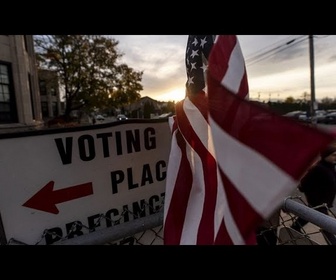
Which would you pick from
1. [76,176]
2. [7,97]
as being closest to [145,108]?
[7,97]

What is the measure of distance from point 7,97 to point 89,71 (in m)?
13.4

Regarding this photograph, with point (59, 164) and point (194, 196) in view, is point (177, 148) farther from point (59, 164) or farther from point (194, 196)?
point (59, 164)

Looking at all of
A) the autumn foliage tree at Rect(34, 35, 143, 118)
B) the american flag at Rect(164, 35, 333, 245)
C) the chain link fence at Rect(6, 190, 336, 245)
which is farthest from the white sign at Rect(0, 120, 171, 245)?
the autumn foliage tree at Rect(34, 35, 143, 118)

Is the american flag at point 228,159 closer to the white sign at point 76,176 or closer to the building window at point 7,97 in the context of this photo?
the white sign at point 76,176

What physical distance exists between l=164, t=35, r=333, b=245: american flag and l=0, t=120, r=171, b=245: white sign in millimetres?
249

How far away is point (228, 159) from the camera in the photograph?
0.76 meters

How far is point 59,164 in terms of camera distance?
1049 mm

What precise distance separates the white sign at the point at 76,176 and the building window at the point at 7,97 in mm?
13227

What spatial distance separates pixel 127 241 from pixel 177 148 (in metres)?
0.52

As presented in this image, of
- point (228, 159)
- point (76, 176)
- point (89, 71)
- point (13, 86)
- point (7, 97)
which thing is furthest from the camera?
point (89, 71)

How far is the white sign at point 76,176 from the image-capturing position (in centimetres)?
97

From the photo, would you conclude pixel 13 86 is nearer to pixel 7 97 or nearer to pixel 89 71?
pixel 7 97

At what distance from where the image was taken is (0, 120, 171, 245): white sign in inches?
38.4
